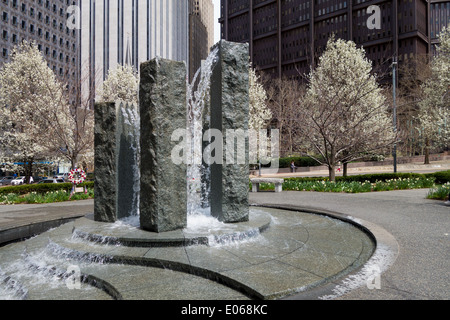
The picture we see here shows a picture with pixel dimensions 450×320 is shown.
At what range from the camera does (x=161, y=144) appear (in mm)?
5270

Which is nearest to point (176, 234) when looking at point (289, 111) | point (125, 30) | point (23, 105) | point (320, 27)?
point (289, 111)

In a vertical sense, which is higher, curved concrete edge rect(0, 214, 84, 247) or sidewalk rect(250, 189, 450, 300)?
sidewalk rect(250, 189, 450, 300)

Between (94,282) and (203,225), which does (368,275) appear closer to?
(203,225)

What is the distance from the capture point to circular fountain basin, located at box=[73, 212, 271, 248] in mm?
4637

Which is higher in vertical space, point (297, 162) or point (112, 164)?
point (112, 164)

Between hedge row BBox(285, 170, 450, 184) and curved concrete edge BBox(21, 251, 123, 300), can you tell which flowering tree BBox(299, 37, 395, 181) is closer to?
hedge row BBox(285, 170, 450, 184)

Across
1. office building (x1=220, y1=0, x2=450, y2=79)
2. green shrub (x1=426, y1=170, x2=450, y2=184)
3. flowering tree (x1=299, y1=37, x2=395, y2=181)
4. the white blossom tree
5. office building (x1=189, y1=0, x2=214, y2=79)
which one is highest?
office building (x1=189, y1=0, x2=214, y2=79)

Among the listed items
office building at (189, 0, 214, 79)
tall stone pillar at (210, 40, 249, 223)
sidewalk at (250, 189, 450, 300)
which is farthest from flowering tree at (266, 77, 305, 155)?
office building at (189, 0, 214, 79)

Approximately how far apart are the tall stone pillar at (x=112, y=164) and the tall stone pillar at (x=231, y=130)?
2099 millimetres

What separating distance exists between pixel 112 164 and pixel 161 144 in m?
1.78

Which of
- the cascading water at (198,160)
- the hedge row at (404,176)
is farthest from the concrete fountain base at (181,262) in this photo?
the hedge row at (404,176)

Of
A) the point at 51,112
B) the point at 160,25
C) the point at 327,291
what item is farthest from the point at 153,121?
the point at 160,25

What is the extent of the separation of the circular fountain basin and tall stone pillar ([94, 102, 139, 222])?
540mm
